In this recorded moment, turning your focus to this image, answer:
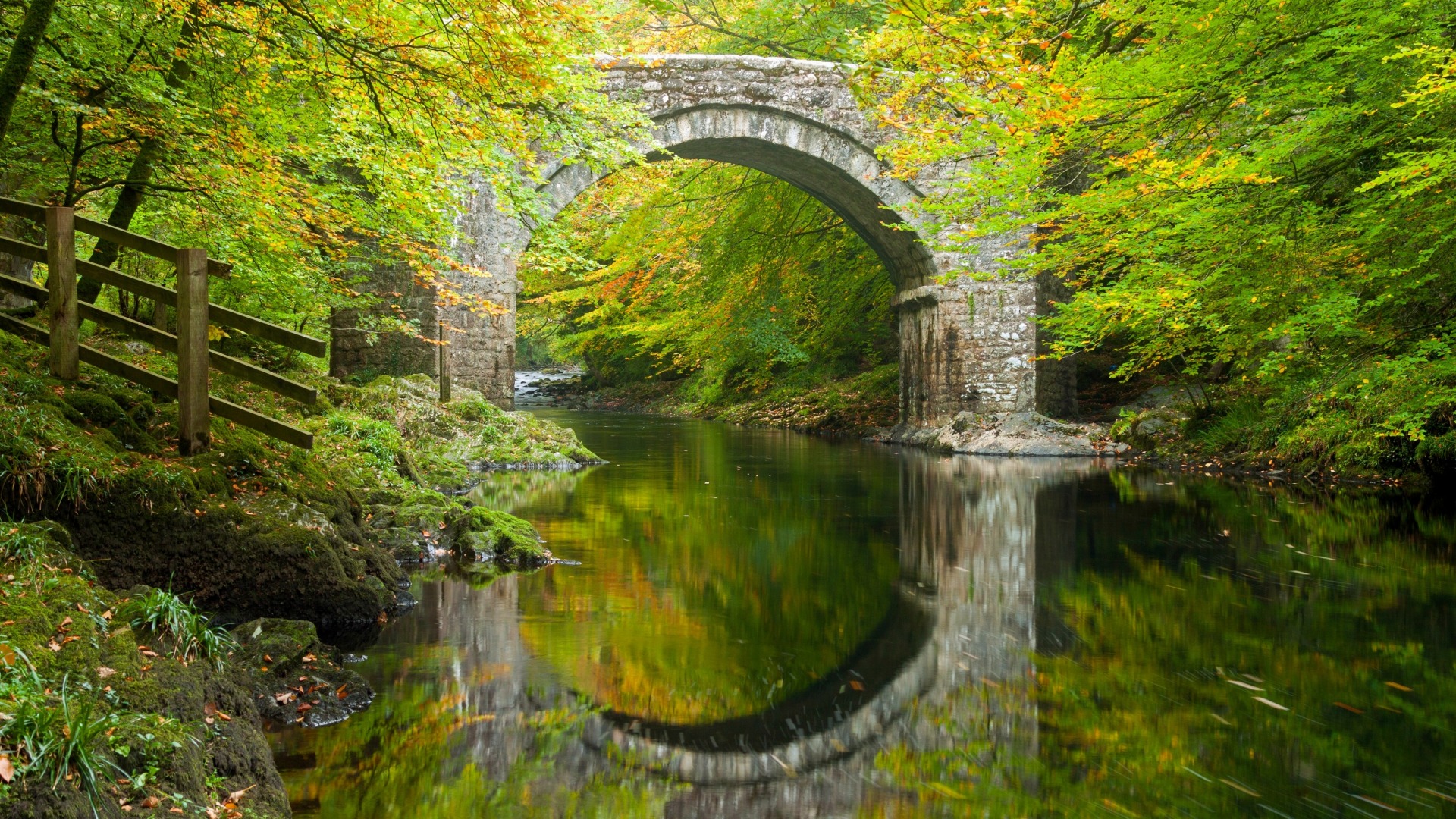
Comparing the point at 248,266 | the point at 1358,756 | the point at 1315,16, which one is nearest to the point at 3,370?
the point at 248,266

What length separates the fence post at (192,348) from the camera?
15.4ft

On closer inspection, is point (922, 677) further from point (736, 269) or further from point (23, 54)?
point (736, 269)

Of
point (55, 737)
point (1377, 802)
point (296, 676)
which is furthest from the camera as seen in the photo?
point (296, 676)

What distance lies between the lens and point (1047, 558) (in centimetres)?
620

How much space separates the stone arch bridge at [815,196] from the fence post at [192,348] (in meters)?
7.49

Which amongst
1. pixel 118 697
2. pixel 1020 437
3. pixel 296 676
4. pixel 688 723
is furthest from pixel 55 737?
pixel 1020 437

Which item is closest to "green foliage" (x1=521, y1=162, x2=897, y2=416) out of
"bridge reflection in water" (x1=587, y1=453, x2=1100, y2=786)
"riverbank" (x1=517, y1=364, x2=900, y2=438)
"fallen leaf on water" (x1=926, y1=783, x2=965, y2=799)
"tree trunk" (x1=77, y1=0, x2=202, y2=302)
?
"riverbank" (x1=517, y1=364, x2=900, y2=438)

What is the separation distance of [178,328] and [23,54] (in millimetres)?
1316

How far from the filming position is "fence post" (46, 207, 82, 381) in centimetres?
467

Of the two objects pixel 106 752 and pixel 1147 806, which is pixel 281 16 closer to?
pixel 106 752

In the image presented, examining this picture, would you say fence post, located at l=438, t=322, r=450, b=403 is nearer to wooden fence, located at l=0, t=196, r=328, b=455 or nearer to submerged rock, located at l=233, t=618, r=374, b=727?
wooden fence, located at l=0, t=196, r=328, b=455

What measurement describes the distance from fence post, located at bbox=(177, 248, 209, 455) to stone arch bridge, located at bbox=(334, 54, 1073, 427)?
295 inches

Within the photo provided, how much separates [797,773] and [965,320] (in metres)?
12.0

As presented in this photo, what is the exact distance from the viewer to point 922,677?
3875mm
